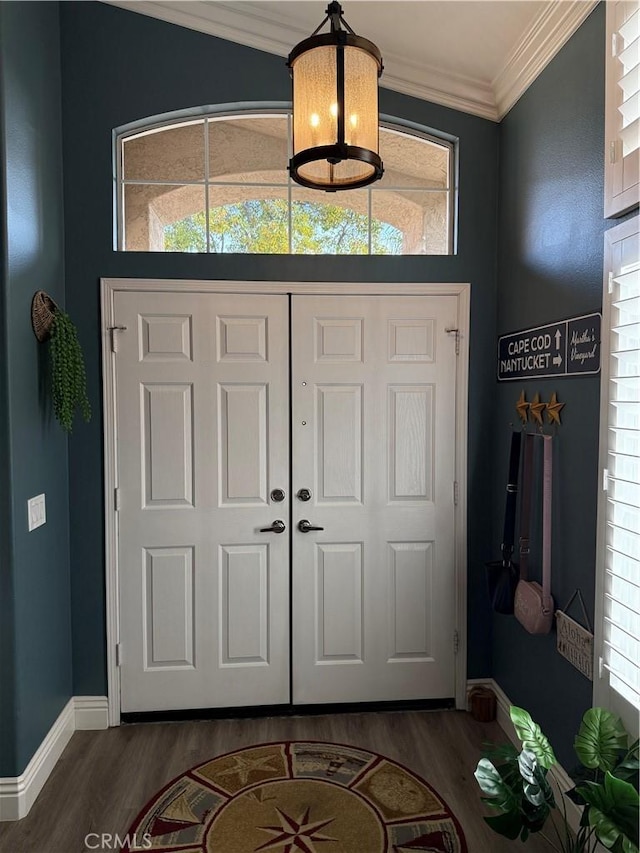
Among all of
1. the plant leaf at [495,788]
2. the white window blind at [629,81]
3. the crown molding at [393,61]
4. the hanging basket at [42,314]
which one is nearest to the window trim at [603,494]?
the white window blind at [629,81]

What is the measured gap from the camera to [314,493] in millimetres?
3004

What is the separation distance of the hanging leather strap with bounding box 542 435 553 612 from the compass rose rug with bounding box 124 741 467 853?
91cm

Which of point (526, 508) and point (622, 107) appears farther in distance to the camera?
point (526, 508)

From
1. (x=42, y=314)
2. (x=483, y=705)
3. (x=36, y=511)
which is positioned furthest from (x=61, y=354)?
(x=483, y=705)

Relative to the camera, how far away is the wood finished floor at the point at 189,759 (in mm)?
2209

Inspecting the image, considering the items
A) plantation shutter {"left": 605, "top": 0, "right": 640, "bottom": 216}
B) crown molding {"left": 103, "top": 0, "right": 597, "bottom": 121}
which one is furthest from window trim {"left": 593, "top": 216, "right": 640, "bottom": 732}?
crown molding {"left": 103, "top": 0, "right": 597, "bottom": 121}

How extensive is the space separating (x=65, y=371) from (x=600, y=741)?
2.33m

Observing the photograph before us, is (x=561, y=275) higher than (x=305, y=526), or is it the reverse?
(x=561, y=275)

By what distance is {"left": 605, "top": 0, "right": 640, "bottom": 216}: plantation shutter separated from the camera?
1.77 m

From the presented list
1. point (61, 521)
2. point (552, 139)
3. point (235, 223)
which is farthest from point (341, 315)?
point (61, 521)

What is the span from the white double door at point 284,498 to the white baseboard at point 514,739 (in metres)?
0.20

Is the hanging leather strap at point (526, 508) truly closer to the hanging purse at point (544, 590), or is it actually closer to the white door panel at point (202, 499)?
the hanging purse at point (544, 590)

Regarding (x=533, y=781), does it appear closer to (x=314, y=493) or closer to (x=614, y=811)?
(x=614, y=811)

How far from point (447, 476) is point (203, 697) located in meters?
1.65
